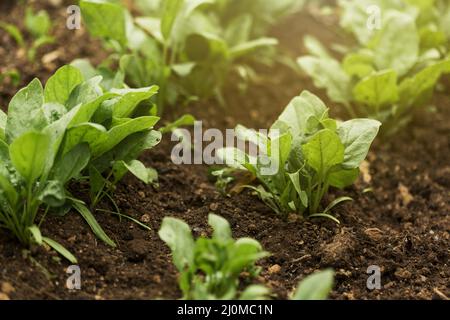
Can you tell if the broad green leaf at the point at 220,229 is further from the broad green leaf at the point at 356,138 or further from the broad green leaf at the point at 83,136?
the broad green leaf at the point at 356,138

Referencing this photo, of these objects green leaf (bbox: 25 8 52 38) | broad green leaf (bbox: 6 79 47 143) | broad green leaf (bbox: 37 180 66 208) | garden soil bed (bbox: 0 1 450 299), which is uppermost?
green leaf (bbox: 25 8 52 38)

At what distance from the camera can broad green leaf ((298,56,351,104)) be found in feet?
8.84

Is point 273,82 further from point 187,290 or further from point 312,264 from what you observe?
point 187,290

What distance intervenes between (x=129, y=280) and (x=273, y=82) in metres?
1.56

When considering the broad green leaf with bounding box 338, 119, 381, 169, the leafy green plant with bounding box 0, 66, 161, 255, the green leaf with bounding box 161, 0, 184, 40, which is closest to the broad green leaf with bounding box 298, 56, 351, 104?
the green leaf with bounding box 161, 0, 184, 40

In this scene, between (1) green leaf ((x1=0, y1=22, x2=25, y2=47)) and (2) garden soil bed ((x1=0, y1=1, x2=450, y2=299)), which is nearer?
(2) garden soil bed ((x1=0, y1=1, x2=450, y2=299))

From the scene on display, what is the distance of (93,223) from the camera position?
6.36ft

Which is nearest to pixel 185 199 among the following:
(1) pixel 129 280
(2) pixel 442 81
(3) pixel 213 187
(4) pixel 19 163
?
(3) pixel 213 187

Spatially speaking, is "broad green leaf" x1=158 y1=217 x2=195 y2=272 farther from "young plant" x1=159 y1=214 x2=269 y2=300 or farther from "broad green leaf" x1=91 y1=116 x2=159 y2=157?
"broad green leaf" x1=91 y1=116 x2=159 y2=157

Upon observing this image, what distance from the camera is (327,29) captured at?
3.59 metres

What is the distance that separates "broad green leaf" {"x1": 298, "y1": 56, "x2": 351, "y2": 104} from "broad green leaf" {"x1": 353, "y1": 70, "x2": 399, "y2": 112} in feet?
0.21

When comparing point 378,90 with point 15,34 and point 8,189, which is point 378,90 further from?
point 15,34

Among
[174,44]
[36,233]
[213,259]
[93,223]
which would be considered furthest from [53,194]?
[174,44]

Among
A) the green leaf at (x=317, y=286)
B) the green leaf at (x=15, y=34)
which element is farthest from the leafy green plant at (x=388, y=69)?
the green leaf at (x=15, y=34)
